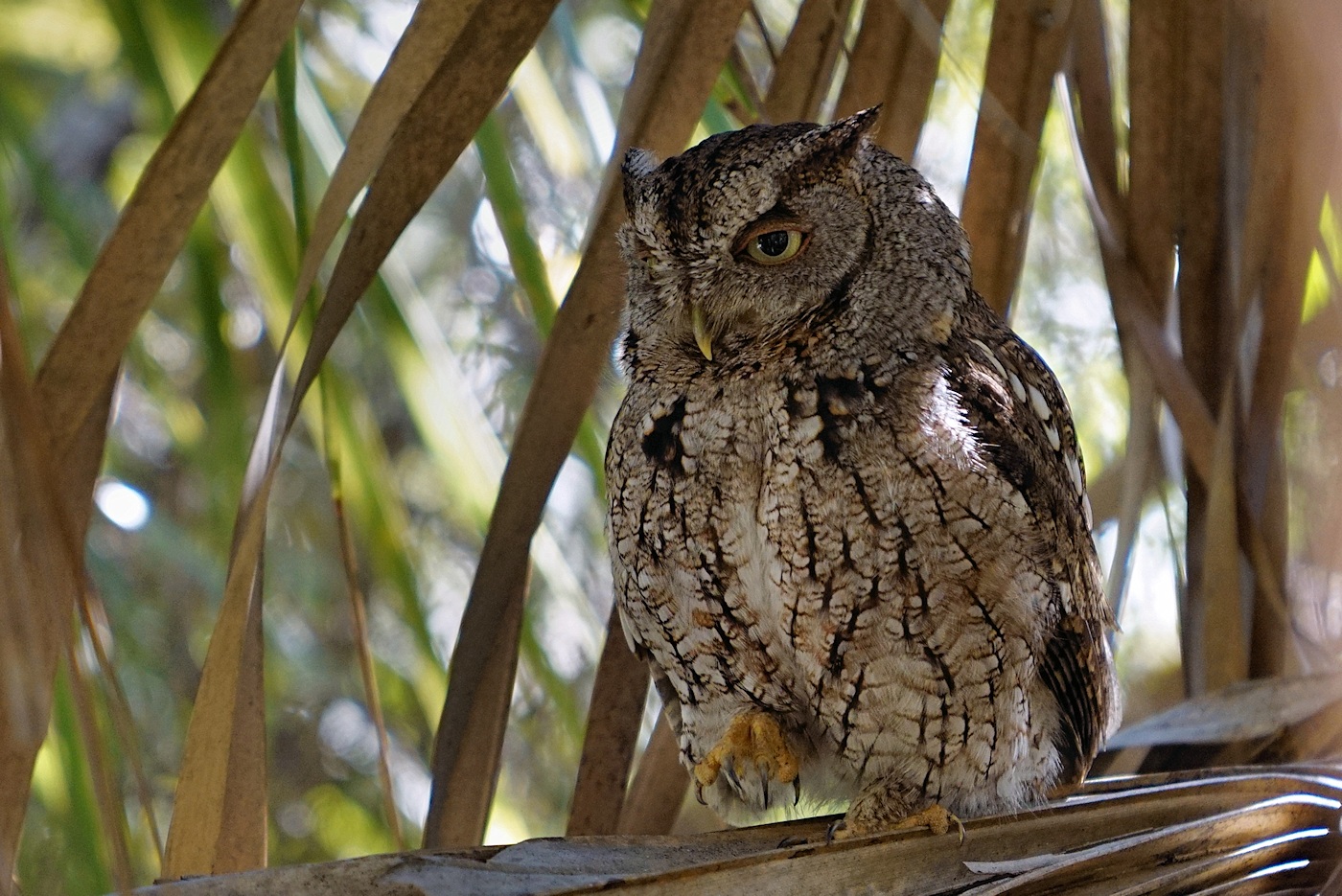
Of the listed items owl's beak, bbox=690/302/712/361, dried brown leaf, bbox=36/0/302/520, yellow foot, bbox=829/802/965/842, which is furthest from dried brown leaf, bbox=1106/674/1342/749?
dried brown leaf, bbox=36/0/302/520

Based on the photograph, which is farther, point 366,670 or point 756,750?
point 756,750

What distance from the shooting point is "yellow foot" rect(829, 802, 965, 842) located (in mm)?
1373

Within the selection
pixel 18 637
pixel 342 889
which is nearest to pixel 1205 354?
pixel 342 889

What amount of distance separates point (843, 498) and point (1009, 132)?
64 centimetres

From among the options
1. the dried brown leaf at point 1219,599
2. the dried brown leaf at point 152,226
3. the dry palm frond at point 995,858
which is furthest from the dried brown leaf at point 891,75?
the dry palm frond at point 995,858

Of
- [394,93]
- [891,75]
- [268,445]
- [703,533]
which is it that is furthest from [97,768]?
[891,75]

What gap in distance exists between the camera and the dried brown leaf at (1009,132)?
1.92 metres

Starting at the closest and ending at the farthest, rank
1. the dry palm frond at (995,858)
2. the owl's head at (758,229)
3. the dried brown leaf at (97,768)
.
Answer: the dried brown leaf at (97,768), the dry palm frond at (995,858), the owl's head at (758,229)

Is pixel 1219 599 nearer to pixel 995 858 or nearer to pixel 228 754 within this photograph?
pixel 995 858

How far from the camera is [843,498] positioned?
1.72 m

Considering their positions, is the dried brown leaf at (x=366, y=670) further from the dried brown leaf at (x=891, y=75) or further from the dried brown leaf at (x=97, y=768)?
the dried brown leaf at (x=891, y=75)

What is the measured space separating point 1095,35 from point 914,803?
4.29 ft

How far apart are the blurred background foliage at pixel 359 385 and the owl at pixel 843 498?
0.22m

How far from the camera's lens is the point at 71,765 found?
1709 mm
